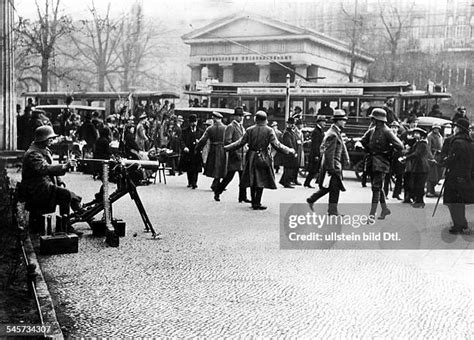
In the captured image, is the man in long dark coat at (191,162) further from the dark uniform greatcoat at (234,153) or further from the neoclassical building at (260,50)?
the neoclassical building at (260,50)

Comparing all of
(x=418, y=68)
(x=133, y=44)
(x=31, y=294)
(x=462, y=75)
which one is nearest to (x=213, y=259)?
(x=31, y=294)

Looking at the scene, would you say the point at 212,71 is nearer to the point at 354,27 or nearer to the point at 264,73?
the point at 264,73

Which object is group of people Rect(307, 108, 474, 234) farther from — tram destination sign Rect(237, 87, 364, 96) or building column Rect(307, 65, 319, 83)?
building column Rect(307, 65, 319, 83)

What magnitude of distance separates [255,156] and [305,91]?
1391 centimetres

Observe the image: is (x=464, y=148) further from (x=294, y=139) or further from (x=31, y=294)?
(x=294, y=139)

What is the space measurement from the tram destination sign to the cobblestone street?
1510 cm

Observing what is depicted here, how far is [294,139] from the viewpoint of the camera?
52.1 ft

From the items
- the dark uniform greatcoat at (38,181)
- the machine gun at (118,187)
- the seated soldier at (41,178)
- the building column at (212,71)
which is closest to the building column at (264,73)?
the building column at (212,71)

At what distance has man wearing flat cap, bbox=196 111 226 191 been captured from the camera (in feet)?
41.3

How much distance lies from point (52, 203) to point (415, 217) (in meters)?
6.18

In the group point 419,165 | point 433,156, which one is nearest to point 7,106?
point 419,165

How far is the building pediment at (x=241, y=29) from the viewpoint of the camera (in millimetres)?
23797

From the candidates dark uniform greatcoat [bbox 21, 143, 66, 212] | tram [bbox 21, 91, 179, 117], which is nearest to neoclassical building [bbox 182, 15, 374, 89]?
tram [bbox 21, 91, 179, 117]

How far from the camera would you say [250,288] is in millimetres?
5480
